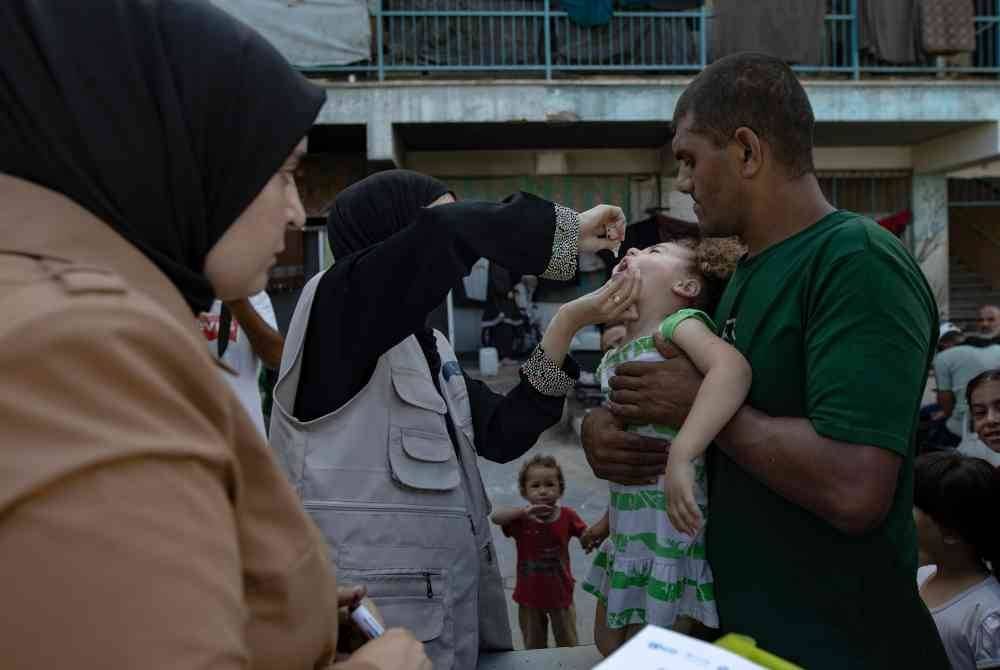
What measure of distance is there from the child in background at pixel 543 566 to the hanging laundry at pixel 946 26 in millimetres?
10543

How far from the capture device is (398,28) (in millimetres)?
11648

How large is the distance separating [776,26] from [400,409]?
1099 centimetres

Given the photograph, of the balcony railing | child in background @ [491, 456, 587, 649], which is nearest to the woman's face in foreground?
child in background @ [491, 456, 587, 649]

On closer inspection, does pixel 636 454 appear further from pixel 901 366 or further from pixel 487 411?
pixel 901 366

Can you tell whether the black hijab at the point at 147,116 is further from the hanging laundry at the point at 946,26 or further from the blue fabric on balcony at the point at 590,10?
the hanging laundry at the point at 946,26

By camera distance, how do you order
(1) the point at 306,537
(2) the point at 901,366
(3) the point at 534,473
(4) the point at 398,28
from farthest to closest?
(4) the point at 398,28
(3) the point at 534,473
(2) the point at 901,366
(1) the point at 306,537

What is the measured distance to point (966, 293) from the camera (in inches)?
613

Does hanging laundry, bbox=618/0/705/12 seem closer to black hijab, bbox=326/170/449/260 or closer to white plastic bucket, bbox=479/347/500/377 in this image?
white plastic bucket, bbox=479/347/500/377

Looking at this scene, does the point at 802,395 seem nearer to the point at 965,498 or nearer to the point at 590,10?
the point at 965,498

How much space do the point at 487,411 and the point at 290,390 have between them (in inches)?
24.4

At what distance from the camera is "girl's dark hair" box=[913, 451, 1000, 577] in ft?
8.32

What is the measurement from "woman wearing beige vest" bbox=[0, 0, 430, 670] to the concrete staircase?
1587 cm

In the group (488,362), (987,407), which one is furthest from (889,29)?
(987,407)

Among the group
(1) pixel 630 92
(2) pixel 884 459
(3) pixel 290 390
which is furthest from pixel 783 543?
(1) pixel 630 92
